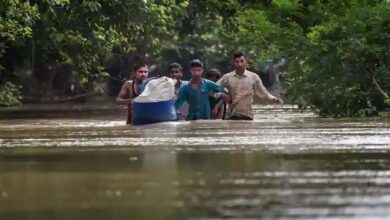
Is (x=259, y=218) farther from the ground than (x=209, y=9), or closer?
closer

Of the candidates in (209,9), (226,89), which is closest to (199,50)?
(209,9)

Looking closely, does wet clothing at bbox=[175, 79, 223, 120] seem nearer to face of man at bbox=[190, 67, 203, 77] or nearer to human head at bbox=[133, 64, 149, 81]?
face of man at bbox=[190, 67, 203, 77]

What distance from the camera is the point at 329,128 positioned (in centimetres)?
1080

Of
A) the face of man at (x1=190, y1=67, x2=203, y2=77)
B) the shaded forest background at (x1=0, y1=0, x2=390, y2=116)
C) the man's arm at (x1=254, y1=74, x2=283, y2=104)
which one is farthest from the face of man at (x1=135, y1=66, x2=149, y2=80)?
the shaded forest background at (x1=0, y1=0, x2=390, y2=116)

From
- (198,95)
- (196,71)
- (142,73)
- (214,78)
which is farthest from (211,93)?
(214,78)

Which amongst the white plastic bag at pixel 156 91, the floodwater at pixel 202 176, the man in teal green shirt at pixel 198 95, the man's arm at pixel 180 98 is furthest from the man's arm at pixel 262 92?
the floodwater at pixel 202 176

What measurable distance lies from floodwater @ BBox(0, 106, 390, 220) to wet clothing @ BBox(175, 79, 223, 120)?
395 centimetres

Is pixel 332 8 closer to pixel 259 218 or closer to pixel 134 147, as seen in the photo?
pixel 134 147

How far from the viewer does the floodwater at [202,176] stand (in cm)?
521

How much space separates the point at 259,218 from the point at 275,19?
13328mm

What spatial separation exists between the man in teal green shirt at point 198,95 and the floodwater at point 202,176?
3.95 meters

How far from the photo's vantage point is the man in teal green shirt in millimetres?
14266

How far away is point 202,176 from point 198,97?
7.72 metres

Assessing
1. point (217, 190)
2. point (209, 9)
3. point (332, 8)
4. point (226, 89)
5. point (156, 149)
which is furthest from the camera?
point (209, 9)
